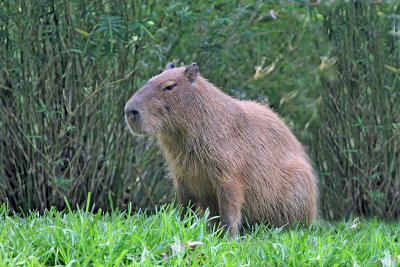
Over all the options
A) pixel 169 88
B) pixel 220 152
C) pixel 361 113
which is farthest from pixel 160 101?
pixel 361 113

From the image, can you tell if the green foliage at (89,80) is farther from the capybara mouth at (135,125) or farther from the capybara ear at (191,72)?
the capybara mouth at (135,125)

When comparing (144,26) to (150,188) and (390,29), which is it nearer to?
(150,188)

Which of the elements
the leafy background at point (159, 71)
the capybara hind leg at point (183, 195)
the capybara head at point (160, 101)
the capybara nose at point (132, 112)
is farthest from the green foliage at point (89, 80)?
the capybara hind leg at point (183, 195)

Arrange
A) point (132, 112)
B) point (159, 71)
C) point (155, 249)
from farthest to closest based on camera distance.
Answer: point (159, 71) < point (132, 112) < point (155, 249)

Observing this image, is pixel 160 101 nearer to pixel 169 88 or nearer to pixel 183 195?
pixel 169 88

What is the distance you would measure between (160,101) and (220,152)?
504mm

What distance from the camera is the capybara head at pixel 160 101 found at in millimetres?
3445

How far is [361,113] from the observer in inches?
218

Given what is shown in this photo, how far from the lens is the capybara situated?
11.6 ft

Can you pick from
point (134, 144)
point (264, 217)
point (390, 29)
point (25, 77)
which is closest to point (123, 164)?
point (134, 144)

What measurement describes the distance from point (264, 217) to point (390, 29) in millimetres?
2603

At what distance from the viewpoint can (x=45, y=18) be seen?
15.3ft

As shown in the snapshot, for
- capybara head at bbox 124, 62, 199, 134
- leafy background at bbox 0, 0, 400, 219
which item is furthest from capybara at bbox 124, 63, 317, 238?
leafy background at bbox 0, 0, 400, 219

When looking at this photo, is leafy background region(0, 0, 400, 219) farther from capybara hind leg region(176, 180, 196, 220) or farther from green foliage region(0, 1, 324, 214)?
capybara hind leg region(176, 180, 196, 220)
